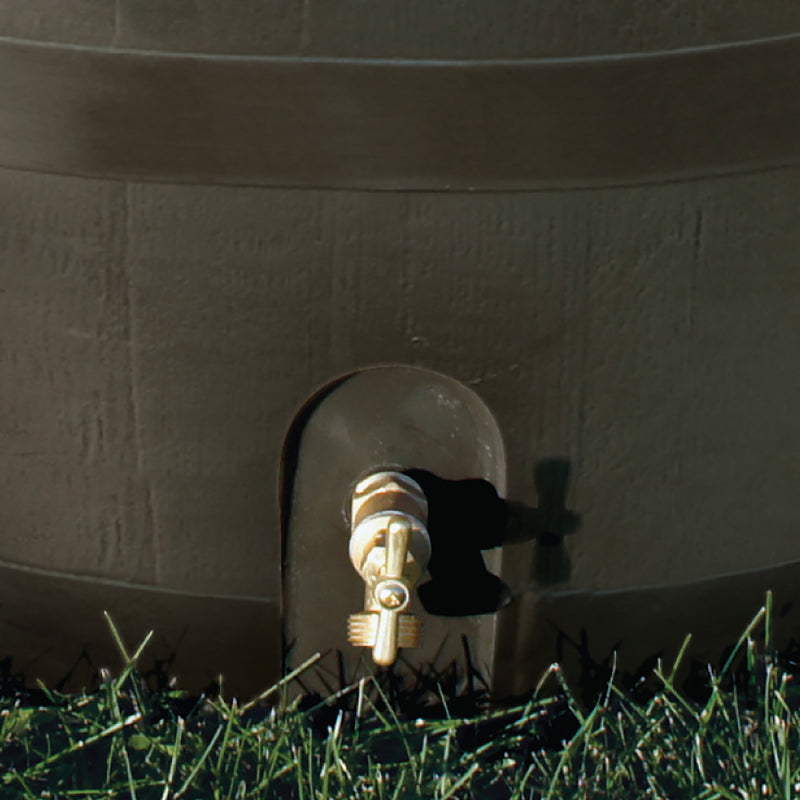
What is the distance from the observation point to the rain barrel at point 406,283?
1.15 m

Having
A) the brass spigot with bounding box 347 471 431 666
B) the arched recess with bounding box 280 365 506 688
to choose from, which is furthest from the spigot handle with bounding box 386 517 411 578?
the arched recess with bounding box 280 365 506 688

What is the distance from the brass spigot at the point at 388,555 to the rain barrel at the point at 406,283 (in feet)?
0.34

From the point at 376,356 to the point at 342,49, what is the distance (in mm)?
290

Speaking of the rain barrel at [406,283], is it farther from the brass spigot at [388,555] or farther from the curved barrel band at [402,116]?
the brass spigot at [388,555]

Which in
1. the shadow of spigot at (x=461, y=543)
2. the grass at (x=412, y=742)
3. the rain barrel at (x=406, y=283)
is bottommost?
the grass at (x=412, y=742)

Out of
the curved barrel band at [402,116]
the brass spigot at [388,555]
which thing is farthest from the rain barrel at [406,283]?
the brass spigot at [388,555]

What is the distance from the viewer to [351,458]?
136cm

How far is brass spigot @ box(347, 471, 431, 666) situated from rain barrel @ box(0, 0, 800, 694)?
0.10m

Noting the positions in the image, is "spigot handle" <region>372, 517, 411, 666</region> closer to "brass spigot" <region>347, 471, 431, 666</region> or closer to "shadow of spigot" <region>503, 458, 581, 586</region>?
"brass spigot" <region>347, 471, 431, 666</region>

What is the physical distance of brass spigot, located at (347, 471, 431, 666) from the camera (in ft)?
4.12

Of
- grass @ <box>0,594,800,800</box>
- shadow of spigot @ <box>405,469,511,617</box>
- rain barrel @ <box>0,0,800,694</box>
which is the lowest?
grass @ <box>0,594,800,800</box>

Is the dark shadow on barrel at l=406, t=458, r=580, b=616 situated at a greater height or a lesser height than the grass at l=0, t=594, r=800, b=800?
greater

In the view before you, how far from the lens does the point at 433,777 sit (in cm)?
139

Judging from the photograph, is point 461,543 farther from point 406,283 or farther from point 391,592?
point 406,283
